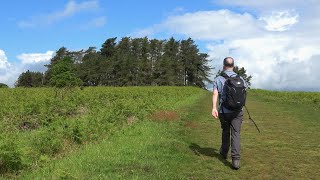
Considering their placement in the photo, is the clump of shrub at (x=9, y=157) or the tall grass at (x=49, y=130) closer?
the clump of shrub at (x=9, y=157)

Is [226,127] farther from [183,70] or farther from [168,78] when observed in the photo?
[183,70]

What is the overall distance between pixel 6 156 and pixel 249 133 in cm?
863

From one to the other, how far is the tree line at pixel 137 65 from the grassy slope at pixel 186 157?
87046mm

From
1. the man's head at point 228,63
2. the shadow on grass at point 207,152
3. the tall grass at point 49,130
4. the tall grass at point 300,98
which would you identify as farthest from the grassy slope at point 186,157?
the tall grass at point 300,98

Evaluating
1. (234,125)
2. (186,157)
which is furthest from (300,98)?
(234,125)

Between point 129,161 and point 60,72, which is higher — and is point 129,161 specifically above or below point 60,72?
below

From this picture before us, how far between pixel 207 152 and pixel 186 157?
3.26 ft

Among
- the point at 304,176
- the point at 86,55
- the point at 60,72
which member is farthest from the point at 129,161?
the point at 86,55

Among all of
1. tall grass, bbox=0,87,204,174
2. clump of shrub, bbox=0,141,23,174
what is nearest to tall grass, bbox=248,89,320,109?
tall grass, bbox=0,87,204,174

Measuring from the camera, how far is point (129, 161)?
895 centimetres

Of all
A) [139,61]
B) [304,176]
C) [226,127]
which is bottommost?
[304,176]

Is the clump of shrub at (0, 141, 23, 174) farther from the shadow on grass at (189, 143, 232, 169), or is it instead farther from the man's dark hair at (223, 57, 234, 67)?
the man's dark hair at (223, 57, 234, 67)

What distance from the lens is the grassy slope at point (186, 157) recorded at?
26.5 feet

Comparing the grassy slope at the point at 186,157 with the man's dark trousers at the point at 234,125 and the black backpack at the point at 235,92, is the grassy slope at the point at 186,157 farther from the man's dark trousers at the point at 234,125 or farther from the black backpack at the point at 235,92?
the black backpack at the point at 235,92
